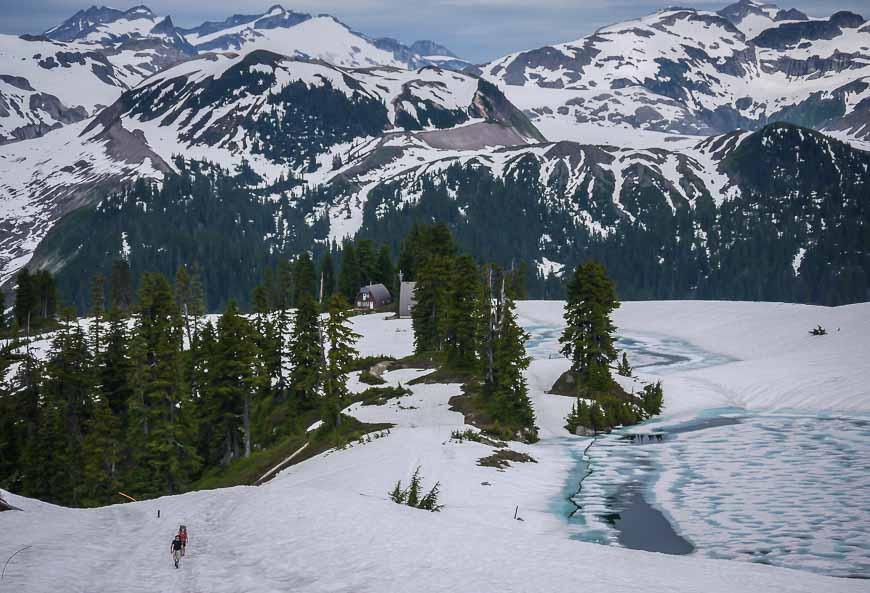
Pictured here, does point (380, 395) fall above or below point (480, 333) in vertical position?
below

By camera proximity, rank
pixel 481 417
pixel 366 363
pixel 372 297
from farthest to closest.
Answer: pixel 372 297 → pixel 366 363 → pixel 481 417

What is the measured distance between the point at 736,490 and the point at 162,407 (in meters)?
38.8

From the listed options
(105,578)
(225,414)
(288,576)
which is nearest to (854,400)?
(225,414)

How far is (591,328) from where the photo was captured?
65312mm

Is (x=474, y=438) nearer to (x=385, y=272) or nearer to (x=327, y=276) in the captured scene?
(x=385, y=272)

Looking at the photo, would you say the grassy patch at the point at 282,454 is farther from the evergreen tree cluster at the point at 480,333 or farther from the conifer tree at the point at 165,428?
the evergreen tree cluster at the point at 480,333

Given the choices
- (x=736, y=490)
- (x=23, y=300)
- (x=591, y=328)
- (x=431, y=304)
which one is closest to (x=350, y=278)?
(x=23, y=300)

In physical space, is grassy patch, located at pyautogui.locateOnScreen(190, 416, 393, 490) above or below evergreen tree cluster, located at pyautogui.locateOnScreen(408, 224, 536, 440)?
below

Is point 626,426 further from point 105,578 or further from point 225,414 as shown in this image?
point 105,578

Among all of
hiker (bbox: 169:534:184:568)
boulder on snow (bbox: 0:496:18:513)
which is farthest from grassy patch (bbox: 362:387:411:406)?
hiker (bbox: 169:534:184:568)

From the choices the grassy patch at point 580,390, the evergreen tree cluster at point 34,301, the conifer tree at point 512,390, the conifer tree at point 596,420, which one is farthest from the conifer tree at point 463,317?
the evergreen tree cluster at point 34,301

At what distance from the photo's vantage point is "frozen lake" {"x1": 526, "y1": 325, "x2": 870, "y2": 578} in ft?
100

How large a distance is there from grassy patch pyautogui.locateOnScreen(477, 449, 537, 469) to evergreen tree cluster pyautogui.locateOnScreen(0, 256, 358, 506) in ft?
43.7

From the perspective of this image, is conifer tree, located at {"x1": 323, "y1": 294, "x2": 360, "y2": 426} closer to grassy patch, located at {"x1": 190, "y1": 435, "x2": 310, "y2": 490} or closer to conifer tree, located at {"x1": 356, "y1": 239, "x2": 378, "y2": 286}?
grassy patch, located at {"x1": 190, "y1": 435, "x2": 310, "y2": 490}
